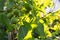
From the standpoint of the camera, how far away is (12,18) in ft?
3.89

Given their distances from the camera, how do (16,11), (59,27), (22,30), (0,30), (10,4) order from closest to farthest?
(22,30), (10,4), (16,11), (0,30), (59,27)

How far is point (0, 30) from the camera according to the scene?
1.29 meters

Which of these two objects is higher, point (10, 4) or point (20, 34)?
point (10, 4)

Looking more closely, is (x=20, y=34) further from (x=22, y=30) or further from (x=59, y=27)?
(x=59, y=27)

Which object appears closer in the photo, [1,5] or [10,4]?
[1,5]

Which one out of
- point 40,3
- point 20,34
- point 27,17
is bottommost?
point 20,34

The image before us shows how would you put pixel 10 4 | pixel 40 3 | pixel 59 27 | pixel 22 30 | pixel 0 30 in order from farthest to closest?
pixel 59 27 < pixel 40 3 < pixel 0 30 < pixel 10 4 < pixel 22 30

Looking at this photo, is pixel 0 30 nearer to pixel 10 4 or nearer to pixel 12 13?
pixel 12 13

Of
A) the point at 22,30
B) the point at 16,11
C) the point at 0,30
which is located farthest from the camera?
the point at 0,30

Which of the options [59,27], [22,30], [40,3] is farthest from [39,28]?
[59,27]

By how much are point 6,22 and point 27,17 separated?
0.28 metres

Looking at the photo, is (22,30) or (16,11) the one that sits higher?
(16,11)

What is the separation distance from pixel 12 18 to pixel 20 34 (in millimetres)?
326

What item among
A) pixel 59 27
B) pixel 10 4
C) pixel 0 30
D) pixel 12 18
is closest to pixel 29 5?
pixel 10 4
